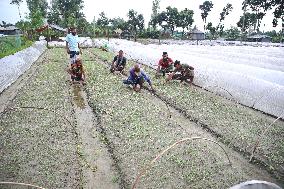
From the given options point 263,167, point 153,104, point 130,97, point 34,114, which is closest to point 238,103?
point 153,104

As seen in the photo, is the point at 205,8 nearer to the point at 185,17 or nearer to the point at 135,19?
the point at 185,17

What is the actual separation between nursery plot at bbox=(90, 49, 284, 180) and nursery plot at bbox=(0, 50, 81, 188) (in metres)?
3.26

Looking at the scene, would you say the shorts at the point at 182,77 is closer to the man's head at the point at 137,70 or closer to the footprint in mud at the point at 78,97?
the man's head at the point at 137,70

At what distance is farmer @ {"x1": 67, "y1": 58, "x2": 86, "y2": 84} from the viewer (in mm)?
11392

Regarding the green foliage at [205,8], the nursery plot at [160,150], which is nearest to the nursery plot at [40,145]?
the nursery plot at [160,150]

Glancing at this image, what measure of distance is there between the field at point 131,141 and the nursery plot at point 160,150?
0.02 m

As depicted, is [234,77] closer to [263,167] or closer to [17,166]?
[263,167]

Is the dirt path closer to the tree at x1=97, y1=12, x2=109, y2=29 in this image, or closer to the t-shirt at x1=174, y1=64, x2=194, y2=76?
the t-shirt at x1=174, y1=64, x2=194, y2=76

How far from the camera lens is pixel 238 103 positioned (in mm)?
9375

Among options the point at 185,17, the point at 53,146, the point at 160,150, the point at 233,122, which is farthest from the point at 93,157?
the point at 185,17

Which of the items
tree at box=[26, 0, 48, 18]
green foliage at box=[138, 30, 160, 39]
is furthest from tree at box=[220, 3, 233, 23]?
tree at box=[26, 0, 48, 18]

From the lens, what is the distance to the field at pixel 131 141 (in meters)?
4.87

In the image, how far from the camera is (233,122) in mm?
7457

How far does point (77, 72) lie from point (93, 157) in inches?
263
